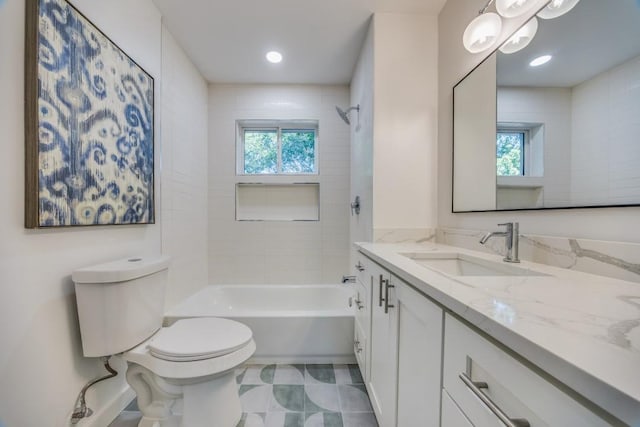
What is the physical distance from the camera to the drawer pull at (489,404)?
0.39 metres

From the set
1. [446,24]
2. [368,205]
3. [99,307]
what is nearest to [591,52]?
[446,24]

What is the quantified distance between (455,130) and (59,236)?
2.04m

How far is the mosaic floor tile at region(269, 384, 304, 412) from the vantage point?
1.41 metres

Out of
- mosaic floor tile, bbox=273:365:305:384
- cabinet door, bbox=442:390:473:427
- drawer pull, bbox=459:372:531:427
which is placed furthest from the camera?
mosaic floor tile, bbox=273:365:305:384

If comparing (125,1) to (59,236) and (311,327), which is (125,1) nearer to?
(59,236)

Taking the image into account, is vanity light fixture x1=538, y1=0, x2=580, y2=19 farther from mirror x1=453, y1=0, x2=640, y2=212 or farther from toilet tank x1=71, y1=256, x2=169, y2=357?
toilet tank x1=71, y1=256, x2=169, y2=357

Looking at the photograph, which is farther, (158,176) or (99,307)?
(158,176)

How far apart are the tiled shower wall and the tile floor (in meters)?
0.97

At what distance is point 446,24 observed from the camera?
1.62 metres

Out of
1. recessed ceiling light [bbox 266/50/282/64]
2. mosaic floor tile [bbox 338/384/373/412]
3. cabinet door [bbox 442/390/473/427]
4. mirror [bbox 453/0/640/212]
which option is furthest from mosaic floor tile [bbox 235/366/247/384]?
recessed ceiling light [bbox 266/50/282/64]

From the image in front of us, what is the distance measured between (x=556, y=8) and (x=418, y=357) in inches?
51.7

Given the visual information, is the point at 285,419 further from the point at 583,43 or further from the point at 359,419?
the point at 583,43

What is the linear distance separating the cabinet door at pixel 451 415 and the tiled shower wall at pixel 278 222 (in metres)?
2.04

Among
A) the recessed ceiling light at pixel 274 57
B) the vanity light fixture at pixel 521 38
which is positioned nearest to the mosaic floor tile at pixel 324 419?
the vanity light fixture at pixel 521 38
